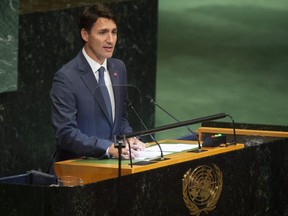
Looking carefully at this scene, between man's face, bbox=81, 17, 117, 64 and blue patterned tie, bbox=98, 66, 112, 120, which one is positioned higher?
man's face, bbox=81, 17, 117, 64

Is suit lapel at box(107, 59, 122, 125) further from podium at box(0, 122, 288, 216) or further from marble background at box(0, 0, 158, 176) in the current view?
marble background at box(0, 0, 158, 176)

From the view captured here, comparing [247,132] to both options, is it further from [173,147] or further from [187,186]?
[187,186]

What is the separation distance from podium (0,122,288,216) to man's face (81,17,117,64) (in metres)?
0.63

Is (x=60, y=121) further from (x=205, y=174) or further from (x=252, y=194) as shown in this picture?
(x=252, y=194)

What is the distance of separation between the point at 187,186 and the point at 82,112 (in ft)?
2.11

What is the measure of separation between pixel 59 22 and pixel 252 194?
286 centimetres

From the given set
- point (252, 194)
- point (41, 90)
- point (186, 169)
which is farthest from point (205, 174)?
point (41, 90)

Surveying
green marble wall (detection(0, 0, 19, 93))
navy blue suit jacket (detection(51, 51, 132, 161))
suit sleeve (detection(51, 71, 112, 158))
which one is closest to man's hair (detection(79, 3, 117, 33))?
navy blue suit jacket (detection(51, 51, 132, 161))

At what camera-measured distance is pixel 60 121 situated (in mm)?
4461

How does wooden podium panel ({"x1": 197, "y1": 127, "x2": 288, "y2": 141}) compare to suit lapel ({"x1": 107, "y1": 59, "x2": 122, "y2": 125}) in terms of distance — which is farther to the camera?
wooden podium panel ({"x1": 197, "y1": 127, "x2": 288, "y2": 141})

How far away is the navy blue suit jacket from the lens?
14.5 ft

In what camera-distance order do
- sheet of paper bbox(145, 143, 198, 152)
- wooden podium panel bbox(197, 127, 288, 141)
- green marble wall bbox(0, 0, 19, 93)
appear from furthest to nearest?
green marble wall bbox(0, 0, 19, 93), wooden podium panel bbox(197, 127, 288, 141), sheet of paper bbox(145, 143, 198, 152)

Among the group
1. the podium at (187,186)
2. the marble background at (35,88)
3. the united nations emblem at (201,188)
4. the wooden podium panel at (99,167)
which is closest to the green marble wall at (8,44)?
the marble background at (35,88)

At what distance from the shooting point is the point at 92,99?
15.1ft
